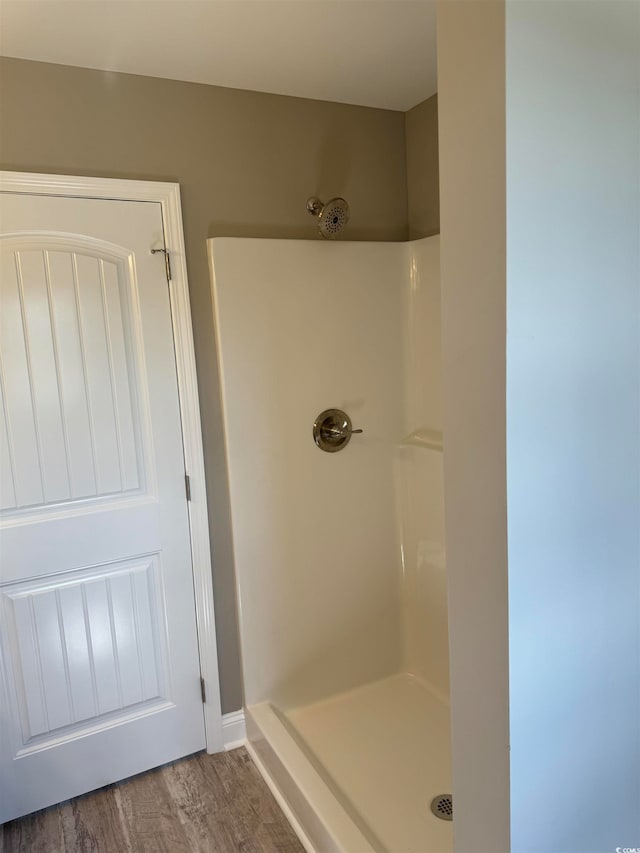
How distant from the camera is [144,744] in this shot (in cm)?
218

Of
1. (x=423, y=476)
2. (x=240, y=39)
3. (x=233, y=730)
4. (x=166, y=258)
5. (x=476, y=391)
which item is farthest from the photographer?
(x=423, y=476)

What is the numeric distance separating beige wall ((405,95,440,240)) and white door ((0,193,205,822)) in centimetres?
103

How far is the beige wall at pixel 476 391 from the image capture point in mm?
840

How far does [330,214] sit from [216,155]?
43 cm

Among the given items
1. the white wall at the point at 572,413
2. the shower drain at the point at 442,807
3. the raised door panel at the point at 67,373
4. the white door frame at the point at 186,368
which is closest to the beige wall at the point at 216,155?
the white door frame at the point at 186,368

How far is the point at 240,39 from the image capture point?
174 centimetres

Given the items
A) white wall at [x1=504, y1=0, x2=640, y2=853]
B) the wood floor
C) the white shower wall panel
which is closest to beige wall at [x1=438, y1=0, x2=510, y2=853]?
white wall at [x1=504, y1=0, x2=640, y2=853]

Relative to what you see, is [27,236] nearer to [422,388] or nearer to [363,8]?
[363,8]

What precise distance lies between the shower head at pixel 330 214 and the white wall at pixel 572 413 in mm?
1293

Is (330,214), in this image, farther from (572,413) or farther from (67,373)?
(572,413)

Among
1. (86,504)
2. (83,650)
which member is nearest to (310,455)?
(86,504)

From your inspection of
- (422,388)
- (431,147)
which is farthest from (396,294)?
(431,147)

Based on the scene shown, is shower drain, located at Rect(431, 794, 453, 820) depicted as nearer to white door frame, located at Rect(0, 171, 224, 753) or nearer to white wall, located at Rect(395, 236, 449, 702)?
white wall, located at Rect(395, 236, 449, 702)

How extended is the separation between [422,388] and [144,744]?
168 centimetres
